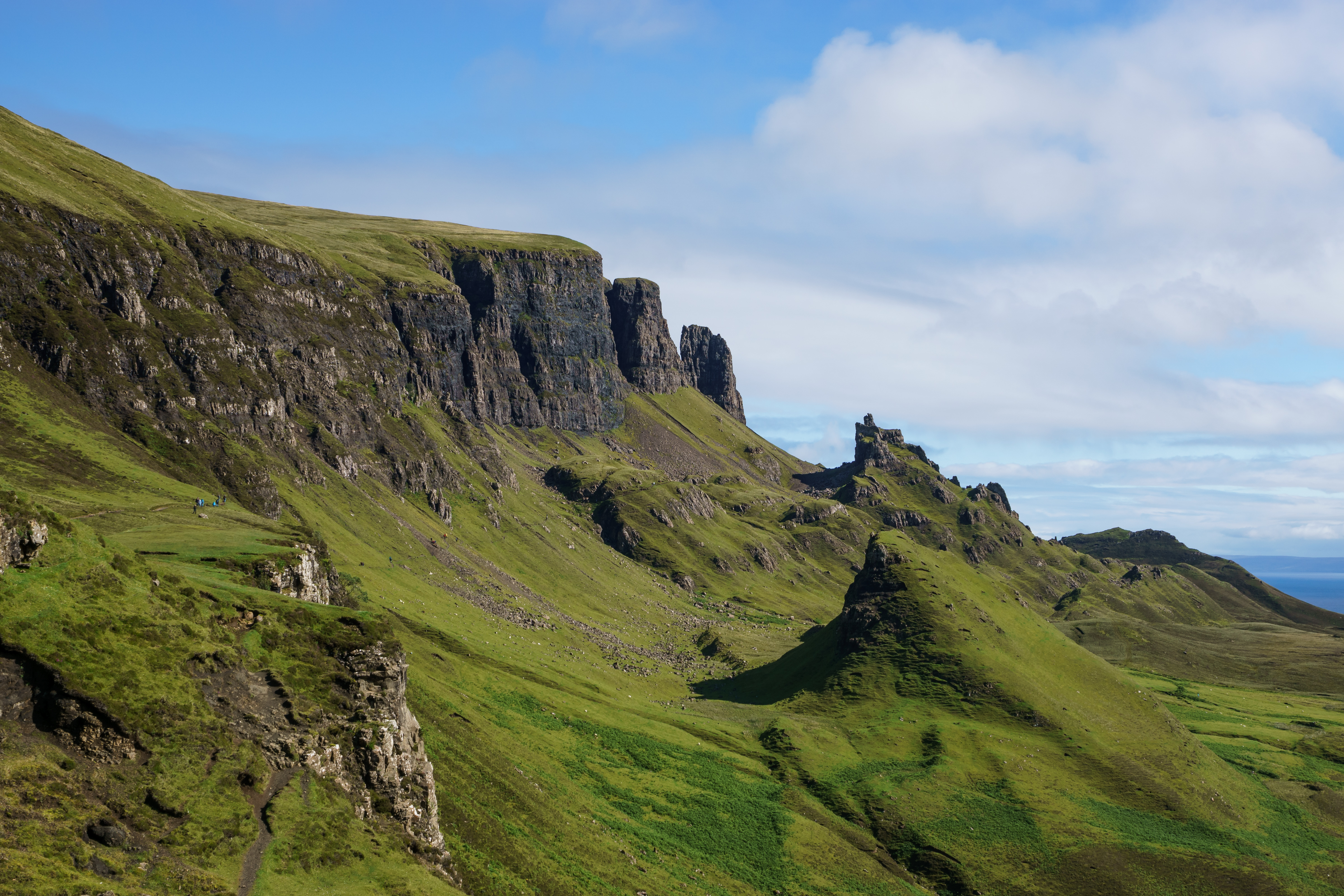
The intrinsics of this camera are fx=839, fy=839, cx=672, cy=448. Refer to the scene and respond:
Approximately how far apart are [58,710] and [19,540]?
1337 cm

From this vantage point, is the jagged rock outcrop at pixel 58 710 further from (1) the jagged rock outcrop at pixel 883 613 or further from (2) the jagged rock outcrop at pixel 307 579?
(1) the jagged rock outcrop at pixel 883 613

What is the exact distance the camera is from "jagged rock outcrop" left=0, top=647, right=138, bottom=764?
49.3 m

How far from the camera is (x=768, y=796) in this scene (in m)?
123

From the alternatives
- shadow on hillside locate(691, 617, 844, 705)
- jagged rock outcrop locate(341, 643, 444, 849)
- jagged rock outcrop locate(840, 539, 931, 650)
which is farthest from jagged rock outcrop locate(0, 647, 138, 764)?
jagged rock outcrop locate(840, 539, 931, 650)

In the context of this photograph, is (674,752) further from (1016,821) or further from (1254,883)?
(1254,883)

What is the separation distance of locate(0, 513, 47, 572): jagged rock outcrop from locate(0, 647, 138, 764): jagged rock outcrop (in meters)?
7.92

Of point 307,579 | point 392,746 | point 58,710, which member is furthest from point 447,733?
point 58,710

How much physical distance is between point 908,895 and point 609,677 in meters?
88.7

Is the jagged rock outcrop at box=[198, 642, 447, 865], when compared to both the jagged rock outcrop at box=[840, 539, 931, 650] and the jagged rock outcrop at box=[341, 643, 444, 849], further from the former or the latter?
the jagged rock outcrop at box=[840, 539, 931, 650]

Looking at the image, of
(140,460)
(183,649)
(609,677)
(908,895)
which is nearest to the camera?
(183,649)

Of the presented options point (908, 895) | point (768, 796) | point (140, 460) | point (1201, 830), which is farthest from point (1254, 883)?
point (140, 460)

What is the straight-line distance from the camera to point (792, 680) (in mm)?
185625

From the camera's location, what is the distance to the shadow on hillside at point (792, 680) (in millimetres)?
178250

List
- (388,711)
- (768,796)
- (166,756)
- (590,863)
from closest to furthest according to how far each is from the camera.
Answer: (166,756) < (388,711) < (590,863) < (768,796)
